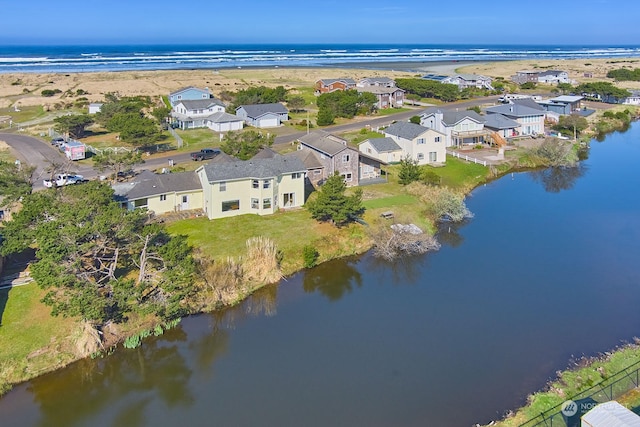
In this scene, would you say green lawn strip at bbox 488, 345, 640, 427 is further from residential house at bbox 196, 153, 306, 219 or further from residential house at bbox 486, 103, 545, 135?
residential house at bbox 486, 103, 545, 135

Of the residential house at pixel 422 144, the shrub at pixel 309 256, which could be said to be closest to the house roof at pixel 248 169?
the shrub at pixel 309 256

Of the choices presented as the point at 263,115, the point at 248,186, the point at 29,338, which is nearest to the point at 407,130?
the point at 248,186

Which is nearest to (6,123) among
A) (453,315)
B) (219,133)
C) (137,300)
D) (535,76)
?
(219,133)

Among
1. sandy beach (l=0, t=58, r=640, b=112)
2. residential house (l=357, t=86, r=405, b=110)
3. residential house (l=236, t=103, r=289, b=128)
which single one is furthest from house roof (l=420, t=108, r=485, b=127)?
sandy beach (l=0, t=58, r=640, b=112)

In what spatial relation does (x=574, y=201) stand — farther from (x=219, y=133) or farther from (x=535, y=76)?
(x=535, y=76)

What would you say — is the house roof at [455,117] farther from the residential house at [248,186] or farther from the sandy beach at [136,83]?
the sandy beach at [136,83]

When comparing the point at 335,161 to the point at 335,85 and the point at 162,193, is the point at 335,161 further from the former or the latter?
the point at 335,85

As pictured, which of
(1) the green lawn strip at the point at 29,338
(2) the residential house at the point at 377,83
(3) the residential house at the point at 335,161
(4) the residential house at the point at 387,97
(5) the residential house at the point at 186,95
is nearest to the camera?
(1) the green lawn strip at the point at 29,338
